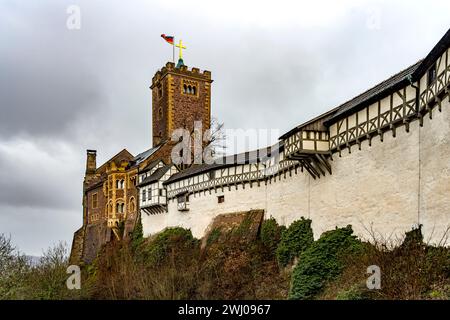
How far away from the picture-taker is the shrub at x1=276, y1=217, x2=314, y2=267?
24.2 m

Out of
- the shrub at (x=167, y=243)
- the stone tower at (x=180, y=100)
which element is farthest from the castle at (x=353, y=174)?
the stone tower at (x=180, y=100)

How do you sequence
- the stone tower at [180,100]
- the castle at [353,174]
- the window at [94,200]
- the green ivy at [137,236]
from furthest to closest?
the window at [94,200]
the stone tower at [180,100]
the green ivy at [137,236]
the castle at [353,174]

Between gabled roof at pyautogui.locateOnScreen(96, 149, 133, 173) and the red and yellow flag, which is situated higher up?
the red and yellow flag

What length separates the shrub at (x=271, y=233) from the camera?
2719cm

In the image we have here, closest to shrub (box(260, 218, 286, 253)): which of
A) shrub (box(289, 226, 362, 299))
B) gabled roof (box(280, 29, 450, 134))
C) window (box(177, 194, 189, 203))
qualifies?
shrub (box(289, 226, 362, 299))

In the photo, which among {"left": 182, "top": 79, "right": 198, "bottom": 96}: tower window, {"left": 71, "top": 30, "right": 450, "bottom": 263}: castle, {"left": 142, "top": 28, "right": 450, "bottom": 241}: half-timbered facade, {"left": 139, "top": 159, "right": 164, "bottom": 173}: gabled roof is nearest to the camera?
{"left": 142, "top": 28, "right": 450, "bottom": 241}: half-timbered facade

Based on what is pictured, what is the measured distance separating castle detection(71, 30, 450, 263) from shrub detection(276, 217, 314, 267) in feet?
1.70

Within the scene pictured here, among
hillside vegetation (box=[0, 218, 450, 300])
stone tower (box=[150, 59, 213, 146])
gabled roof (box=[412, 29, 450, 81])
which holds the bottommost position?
hillside vegetation (box=[0, 218, 450, 300])

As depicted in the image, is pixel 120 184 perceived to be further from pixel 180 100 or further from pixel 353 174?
pixel 353 174

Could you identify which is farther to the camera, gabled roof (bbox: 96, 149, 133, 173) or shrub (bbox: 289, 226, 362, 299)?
gabled roof (bbox: 96, 149, 133, 173)

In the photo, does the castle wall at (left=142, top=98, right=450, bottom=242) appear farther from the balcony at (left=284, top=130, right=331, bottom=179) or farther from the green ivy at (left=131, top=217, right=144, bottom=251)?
the green ivy at (left=131, top=217, right=144, bottom=251)

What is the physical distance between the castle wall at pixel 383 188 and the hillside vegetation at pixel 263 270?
0.70m

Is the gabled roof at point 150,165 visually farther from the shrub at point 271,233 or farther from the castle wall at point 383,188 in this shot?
the shrub at point 271,233

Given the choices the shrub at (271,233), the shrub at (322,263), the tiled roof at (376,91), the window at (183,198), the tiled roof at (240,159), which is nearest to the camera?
the tiled roof at (376,91)
